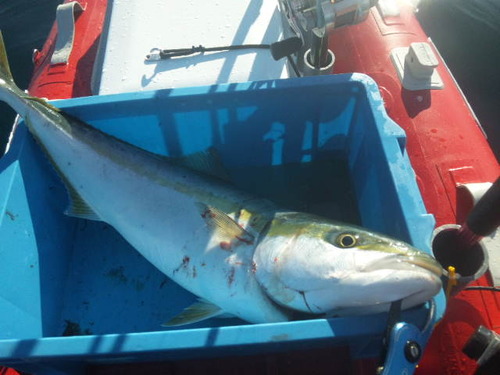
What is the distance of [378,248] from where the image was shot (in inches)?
56.2

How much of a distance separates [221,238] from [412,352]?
0.87 metres

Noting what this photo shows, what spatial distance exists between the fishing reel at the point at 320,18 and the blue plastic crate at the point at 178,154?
0.27m

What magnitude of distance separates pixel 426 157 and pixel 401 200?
2.93ft

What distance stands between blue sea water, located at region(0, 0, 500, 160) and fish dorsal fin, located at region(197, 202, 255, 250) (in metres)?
3.15

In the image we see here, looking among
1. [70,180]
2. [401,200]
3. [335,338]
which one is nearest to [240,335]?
[335,338]

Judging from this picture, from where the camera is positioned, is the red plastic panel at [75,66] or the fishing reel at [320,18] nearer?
the fishing reel at [320,18]

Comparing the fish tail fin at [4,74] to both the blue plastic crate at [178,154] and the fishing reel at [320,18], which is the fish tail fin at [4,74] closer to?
the blue plastic crate at [178,154]

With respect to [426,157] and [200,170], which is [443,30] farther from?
[200,170]

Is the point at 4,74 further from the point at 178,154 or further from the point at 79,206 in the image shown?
the point at 178,154

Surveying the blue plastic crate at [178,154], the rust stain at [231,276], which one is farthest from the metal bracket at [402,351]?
the rust stain at [231,276]

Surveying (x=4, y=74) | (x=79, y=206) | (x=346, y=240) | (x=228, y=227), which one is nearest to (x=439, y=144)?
(x=346, y=240)

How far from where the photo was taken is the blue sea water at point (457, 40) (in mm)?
4090

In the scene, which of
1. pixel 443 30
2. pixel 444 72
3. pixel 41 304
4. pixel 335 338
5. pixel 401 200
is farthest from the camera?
pixel 443 30

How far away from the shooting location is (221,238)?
1756 millimetres
